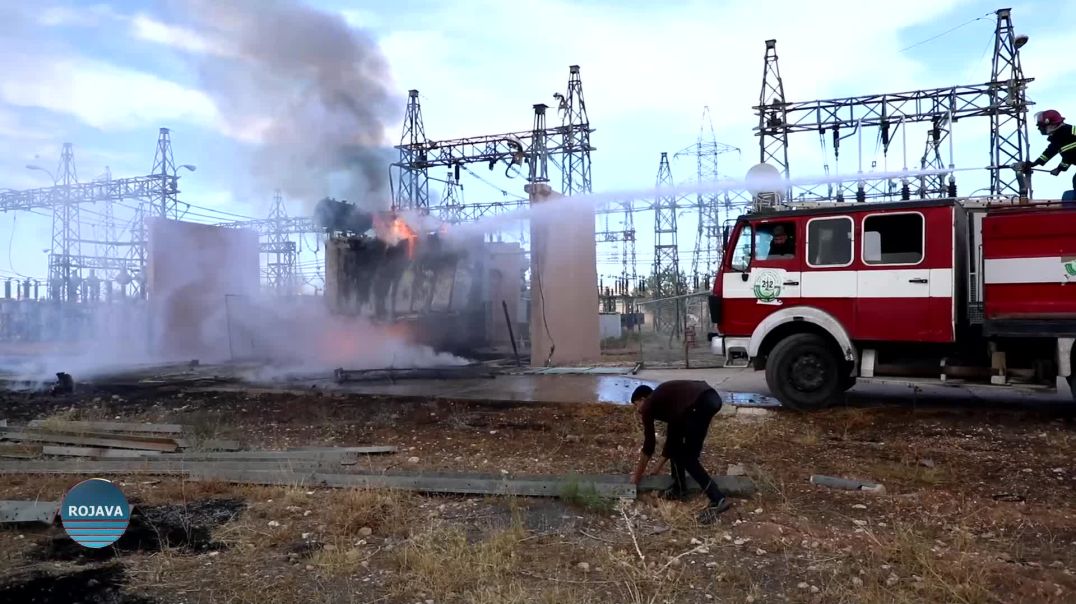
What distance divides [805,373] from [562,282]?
6.91m

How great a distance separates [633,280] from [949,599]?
30304mm

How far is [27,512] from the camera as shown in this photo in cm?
514

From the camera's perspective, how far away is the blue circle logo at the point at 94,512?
3.63 metres

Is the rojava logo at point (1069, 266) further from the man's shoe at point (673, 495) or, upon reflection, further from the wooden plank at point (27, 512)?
the wooden plank at point (27, 512)

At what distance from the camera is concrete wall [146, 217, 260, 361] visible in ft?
62.0

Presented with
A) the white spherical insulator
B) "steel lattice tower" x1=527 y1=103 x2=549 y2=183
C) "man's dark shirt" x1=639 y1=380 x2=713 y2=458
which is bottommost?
"man's dark shirt" x1=639 y1=380 x2=713 y2=458

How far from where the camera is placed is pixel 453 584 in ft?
12.9

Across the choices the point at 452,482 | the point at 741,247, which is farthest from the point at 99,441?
the point at 741,247

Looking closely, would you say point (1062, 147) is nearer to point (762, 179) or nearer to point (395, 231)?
point (762, 179)

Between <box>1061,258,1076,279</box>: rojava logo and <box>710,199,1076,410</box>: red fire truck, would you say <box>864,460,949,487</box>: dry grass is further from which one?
<box>1061,258,1076,279</box>: rojava logo

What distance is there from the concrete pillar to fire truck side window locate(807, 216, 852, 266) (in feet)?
20.7

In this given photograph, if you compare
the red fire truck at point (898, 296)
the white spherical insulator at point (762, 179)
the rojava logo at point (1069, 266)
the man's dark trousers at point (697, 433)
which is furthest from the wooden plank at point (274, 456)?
the white spherical insulator at point (762, 179)

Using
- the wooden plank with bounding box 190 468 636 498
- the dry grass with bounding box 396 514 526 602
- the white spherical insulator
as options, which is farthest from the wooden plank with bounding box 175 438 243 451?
the white spherical insulator

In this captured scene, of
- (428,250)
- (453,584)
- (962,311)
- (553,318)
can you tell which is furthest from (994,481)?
(428,250)
